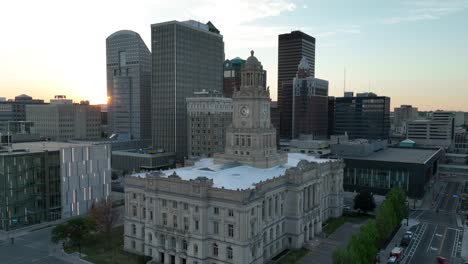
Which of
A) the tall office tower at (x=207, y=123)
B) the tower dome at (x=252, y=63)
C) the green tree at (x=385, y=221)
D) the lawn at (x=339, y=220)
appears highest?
the tower dome at (x=252, y=63)

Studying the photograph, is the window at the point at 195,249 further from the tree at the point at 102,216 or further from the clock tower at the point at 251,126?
the clock tower at the point at 251,126

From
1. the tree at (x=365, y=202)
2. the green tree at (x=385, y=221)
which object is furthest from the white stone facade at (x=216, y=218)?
the tree at (x=365, y=202)

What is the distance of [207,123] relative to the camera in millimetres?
195750

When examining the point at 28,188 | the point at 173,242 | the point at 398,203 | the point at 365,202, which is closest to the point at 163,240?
the point at 173,242

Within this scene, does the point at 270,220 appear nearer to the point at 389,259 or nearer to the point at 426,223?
the point at 389,259

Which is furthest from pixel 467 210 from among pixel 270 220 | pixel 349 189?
pixel 270 220

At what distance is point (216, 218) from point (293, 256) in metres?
24.9

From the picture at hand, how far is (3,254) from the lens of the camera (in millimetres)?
93188

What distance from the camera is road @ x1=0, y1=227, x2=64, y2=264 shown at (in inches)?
3526

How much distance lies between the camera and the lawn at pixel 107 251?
90188 mm

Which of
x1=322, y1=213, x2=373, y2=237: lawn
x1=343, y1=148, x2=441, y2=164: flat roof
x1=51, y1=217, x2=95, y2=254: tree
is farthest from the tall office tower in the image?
x1=51, y1=217, x2=95, y2=254: tree

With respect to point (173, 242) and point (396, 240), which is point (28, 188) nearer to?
point (173, 242)

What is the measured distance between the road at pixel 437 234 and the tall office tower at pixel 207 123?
326 feet

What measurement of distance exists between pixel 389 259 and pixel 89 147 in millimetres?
100259
